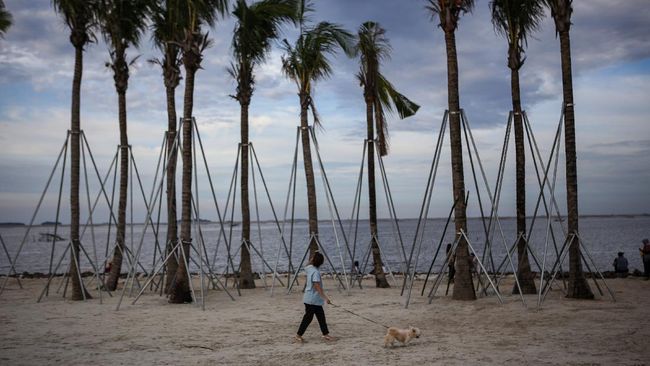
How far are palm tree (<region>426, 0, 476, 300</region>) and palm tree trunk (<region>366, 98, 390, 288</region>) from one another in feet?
15.1

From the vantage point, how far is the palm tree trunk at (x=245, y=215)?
1970 centimetres

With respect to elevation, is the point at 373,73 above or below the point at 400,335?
above

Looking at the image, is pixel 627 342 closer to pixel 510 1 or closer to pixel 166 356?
pixel 166 356

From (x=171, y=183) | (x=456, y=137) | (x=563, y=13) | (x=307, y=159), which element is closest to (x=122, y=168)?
(x=171, y=183)

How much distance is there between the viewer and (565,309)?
1295 centimetres

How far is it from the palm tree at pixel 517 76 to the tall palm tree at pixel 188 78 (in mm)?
8574

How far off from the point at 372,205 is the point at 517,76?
6.68 meters

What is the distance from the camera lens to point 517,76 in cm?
1647

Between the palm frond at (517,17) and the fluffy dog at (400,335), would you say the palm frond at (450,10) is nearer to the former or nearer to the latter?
the palm frond at (517,17)

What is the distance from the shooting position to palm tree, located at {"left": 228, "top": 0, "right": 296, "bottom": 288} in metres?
19.4

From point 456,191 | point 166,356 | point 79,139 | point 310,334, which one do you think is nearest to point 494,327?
point 310,334

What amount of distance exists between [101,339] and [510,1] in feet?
46.7

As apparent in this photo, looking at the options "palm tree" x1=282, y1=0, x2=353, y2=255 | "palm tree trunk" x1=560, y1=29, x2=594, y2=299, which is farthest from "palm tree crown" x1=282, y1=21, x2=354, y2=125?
"palm tree trunk" x1=560, y1=29, x2=594, y2=299

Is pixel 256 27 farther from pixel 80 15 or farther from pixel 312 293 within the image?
pixel 312 293
